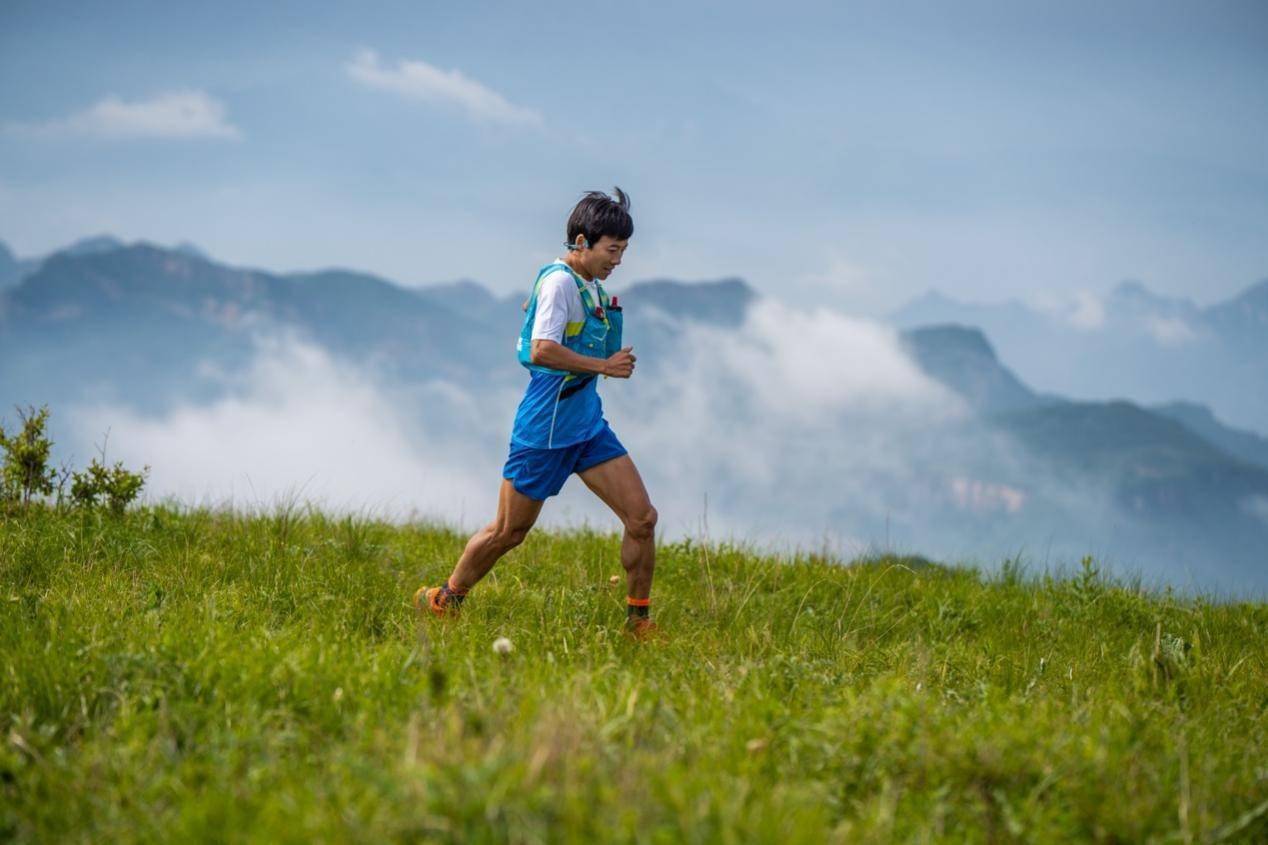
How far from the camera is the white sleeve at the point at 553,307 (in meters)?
5.78

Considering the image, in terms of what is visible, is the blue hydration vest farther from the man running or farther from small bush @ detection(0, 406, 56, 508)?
small bush @ detection(0, 406, 56, 508)

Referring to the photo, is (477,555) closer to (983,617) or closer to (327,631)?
A: (327,631)

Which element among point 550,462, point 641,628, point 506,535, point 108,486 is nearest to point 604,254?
point 550,462

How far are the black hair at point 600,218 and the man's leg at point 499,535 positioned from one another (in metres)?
1.50

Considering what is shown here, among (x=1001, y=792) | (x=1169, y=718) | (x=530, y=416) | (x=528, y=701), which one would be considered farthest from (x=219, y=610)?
(x=1169, y=718)

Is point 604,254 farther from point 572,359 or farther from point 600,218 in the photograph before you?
point 572,359

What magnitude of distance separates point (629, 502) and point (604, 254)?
1412 mm

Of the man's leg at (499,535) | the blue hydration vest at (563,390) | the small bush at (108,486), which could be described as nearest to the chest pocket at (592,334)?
the blue hydration vest at (563,390)

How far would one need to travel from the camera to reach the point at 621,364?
18.7 feet

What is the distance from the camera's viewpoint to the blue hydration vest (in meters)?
5.99

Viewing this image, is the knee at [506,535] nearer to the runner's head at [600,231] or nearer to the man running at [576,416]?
the man running at [576,416]

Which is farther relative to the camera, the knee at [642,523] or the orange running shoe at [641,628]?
the orange running shoe at [641,628]

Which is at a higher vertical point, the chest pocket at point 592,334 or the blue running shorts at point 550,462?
the chest pocket at point 592,334

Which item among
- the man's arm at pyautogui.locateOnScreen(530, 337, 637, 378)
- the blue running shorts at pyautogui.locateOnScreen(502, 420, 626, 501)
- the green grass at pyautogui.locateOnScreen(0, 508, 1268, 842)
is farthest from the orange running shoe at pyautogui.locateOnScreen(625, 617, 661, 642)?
the man's arm at pyautogui.locateOnScreen(530, 337, 637, 378)
